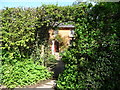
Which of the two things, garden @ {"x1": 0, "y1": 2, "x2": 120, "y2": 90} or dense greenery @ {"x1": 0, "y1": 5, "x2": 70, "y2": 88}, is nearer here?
garden @ {"x1": 0, "y1": 2, "x2": 120, "y2": 90}

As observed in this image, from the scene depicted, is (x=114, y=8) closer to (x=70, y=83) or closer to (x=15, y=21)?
(x=70, y=83)

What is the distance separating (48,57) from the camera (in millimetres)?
5125

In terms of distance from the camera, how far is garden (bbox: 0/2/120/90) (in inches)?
128

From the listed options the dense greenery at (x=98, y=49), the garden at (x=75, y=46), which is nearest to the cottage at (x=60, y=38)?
the garden at (x=75, y=46)

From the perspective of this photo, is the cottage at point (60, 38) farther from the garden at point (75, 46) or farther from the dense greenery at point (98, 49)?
the dense greenery at point (98, 49)

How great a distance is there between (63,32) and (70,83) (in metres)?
12.6

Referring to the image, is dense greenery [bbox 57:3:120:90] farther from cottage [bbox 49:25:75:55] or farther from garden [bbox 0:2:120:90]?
cottage [bbox 49:25:75:55]

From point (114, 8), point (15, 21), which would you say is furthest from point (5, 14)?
point (114, 8)

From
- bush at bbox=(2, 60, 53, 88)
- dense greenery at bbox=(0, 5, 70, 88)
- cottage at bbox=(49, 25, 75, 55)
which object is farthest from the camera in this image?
cottage at bbox=(49, 25, 75, 55)

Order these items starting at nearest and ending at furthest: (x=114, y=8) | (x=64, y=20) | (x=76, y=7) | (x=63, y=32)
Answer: (x=114, y=8)
(x=76, y=7)
(x=64, y=20)
(x=63, y=32)

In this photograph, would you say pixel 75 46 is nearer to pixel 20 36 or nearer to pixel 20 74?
pixel 20 36

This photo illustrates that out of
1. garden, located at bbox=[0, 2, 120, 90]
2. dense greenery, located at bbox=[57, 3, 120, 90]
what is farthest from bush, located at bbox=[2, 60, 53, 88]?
dense greenery, located at bbox=[57, 3, 120, 90]

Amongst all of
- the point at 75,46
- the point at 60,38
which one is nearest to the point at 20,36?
the point at 75,46

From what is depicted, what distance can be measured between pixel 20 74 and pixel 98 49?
273cm
